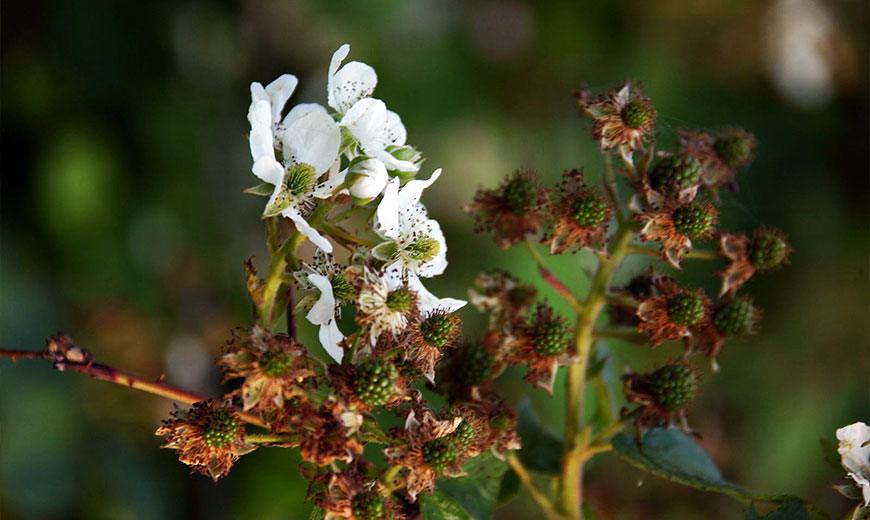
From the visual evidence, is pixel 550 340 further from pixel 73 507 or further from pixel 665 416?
pixel 73 507

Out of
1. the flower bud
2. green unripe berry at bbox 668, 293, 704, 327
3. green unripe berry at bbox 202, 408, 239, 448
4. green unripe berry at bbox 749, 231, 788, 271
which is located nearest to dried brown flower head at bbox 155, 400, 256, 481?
green unripe berry at bbox 202, 408, 239, 448

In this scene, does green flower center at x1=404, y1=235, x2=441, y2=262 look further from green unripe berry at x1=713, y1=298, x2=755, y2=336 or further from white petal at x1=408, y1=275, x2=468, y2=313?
green unripe berry at x1=713, y1=298, x2=755, y2=336

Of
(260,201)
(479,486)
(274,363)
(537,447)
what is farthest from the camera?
(260,201)

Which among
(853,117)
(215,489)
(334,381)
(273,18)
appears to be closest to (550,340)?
(334,381)

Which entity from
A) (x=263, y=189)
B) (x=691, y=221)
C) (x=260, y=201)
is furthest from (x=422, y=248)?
(x=260, y=201)

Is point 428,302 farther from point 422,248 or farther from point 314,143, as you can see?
point 314,143
